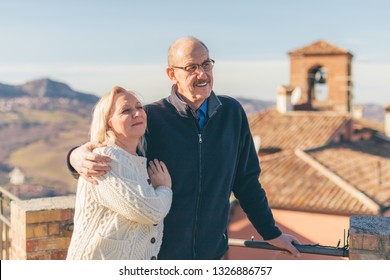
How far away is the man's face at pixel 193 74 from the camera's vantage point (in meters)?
2.33

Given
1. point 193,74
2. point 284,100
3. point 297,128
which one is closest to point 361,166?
point 297,128

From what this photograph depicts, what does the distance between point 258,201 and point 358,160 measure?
662 inches

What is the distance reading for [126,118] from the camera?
2143 millimetres

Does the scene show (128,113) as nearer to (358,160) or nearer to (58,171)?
(358,160)

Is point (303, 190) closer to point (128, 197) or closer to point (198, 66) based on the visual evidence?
point (198, 66)

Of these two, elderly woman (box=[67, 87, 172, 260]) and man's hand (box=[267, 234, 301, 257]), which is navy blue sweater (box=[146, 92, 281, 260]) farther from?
man's hand (box=[267, 234, 301, 257])

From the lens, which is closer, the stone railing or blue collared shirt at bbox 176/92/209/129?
blue collared shirt at bbox 176/92/209/129

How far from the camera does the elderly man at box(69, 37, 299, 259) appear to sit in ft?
7.76

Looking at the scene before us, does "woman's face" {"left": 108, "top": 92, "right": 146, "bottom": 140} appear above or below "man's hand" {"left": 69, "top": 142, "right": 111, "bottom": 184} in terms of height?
above

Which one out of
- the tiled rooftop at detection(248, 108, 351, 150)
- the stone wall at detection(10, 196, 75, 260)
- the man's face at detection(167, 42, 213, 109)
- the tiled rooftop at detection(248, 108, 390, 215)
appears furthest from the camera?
the tiled rooftop at detection(248, 108, 351, 150)

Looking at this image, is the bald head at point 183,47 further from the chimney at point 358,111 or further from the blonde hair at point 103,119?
the chimney at point 358,111

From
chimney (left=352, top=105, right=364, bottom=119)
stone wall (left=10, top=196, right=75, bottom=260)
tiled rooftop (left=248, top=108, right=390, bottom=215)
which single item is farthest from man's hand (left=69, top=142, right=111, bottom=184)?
chimney (left=352, top=105, right=364, bottom=119)
